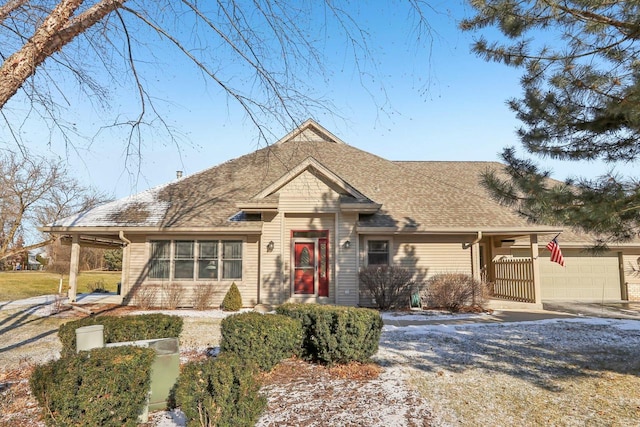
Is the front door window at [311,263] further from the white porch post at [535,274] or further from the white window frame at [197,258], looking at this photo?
the white porch post at [535,274]

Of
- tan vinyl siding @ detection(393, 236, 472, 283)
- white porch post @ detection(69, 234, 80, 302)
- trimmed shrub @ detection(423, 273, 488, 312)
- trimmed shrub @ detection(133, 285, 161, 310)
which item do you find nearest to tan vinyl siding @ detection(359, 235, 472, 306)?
tan vinyl siding @ detection(393, 236, 472, 283)

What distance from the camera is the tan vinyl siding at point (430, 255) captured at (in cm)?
1377

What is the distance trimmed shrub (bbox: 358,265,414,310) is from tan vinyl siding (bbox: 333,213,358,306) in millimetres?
360

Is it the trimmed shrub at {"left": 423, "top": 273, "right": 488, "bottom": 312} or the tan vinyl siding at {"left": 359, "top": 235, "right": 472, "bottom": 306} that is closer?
the trimmed shrub at {"left": 423, "top": 273, "right": 488, "bottom": 312}

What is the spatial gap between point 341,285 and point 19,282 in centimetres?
2506

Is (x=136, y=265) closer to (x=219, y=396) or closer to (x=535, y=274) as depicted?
(x=219, y=396)

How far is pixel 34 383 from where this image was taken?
11.7 ft

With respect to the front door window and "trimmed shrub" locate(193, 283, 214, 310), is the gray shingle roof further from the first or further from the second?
"trimmed shrub" locate(193, 283, 214, 310)

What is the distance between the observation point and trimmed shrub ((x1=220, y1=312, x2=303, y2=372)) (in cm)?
581

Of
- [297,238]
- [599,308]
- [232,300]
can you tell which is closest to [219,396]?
[232,300]

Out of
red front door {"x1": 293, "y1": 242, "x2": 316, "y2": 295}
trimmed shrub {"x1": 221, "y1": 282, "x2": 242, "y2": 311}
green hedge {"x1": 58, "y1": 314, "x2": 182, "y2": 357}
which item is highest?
red front door {"x1": 293, "y1": 242, "x2": 316, "y2": 295}

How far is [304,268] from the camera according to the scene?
44.2 feet

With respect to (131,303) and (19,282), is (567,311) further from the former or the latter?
(19,282)

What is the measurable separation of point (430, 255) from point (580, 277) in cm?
788
